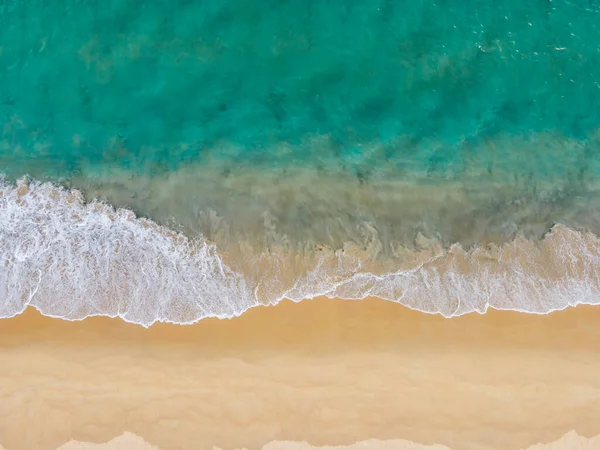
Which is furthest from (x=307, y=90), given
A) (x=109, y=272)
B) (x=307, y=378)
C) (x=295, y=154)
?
(x=307, y=378)

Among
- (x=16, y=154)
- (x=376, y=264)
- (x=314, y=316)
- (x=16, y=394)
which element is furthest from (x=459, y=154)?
(x=16, y=394)

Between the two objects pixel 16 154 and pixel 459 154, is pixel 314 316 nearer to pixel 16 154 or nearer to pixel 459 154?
pixel 459 154

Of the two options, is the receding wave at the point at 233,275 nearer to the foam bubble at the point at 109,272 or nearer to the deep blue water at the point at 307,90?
the foam bubble at the point at 109,272

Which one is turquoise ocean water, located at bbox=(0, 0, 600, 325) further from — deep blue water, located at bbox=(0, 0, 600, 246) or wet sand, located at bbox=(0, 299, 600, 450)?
wet sand, located at bbox=(0, 299, 600, 450)

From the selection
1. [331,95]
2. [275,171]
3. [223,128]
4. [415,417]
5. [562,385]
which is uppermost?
[331,95]

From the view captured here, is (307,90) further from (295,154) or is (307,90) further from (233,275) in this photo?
(233,275)

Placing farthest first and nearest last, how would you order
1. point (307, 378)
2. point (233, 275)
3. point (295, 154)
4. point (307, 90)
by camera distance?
1. point (307, 90)
2. point (295, 154)
3. point (233, 275)
4. point (307, 378)
